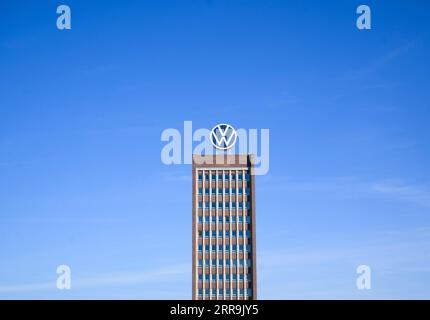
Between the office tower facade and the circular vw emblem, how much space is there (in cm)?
829

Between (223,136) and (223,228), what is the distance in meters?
20.6

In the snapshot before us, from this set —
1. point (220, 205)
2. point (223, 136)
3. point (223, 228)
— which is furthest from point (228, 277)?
point (223, 136)

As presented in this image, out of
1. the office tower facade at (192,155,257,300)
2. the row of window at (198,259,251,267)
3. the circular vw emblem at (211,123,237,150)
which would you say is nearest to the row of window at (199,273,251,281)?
the office tower facade at (192,155,257,300)

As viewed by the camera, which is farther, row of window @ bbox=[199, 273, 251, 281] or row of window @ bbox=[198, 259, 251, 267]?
row of window @ bbox=[198, 259, 251, 267]

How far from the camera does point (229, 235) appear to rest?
12556cm

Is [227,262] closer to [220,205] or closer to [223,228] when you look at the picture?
[223,228]

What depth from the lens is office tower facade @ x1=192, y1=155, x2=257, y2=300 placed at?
12300 centimetres

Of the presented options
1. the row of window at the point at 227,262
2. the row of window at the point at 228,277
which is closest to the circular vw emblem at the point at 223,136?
the row of window at the point at 227,262

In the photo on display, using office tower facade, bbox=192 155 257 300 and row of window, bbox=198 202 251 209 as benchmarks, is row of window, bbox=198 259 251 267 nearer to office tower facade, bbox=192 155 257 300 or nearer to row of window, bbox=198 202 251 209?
office tower facade, bbox=192 155 257 300

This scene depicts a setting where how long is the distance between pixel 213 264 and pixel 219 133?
1070 inches

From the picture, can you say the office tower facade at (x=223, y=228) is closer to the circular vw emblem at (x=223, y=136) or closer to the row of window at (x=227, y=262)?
the row of window at (x=227, y=262)
